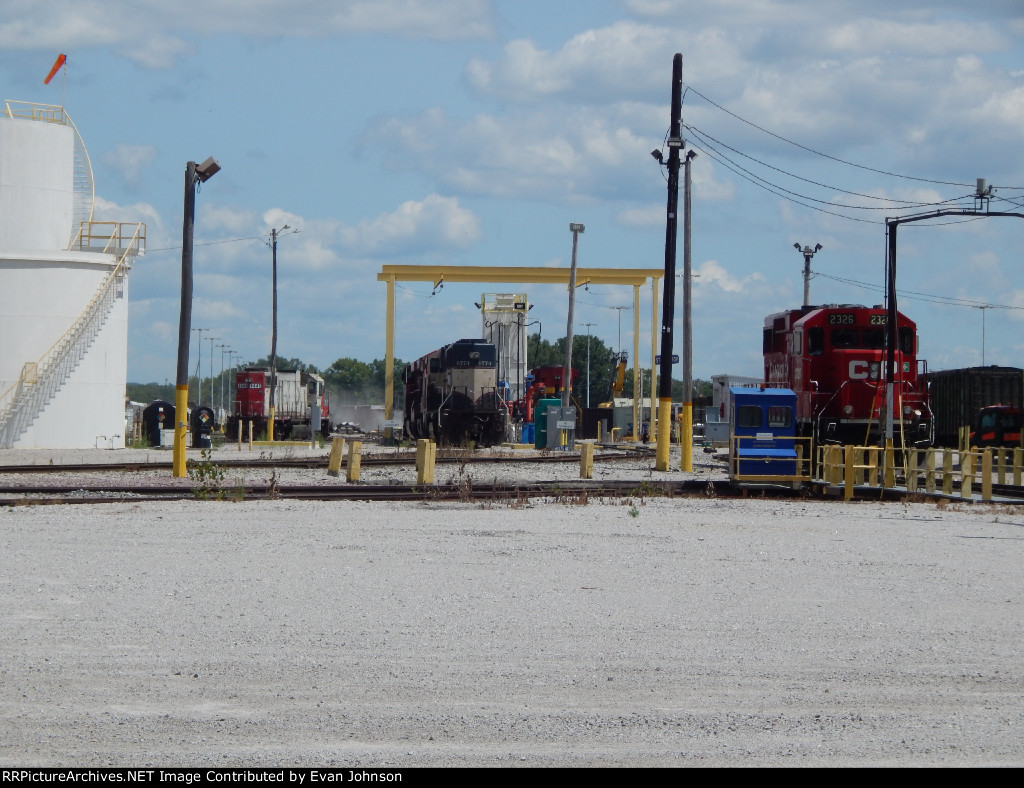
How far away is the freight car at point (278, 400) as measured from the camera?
2579 inches

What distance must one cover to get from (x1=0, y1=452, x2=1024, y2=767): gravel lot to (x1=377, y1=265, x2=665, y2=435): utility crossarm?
111ft

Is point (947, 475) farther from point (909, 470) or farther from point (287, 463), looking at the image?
point (287, 463)

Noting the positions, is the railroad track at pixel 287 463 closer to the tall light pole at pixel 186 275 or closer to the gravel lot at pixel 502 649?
the tall light pole at pixel 186 275

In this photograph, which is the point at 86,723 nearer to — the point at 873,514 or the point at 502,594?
the point at 502,594

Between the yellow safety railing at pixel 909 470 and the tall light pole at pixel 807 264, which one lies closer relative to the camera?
the yellow safety railing at pixel 909 470

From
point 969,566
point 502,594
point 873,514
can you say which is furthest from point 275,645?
point 873,514

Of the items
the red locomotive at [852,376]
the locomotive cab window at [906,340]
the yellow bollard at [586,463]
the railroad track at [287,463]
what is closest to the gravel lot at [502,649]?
the yellow bollard at [586,463]

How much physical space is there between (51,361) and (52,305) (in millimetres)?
1937

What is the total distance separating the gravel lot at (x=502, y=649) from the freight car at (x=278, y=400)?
50891mm

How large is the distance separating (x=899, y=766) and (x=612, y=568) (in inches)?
252

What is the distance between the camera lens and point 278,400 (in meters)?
70.9

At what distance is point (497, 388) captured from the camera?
1593 inches

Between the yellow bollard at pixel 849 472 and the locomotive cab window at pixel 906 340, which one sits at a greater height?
the locomotive cab window at pixel 906 340

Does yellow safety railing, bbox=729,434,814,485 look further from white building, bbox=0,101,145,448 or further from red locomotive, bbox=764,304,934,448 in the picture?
white building, bbox=0,101,145,448
